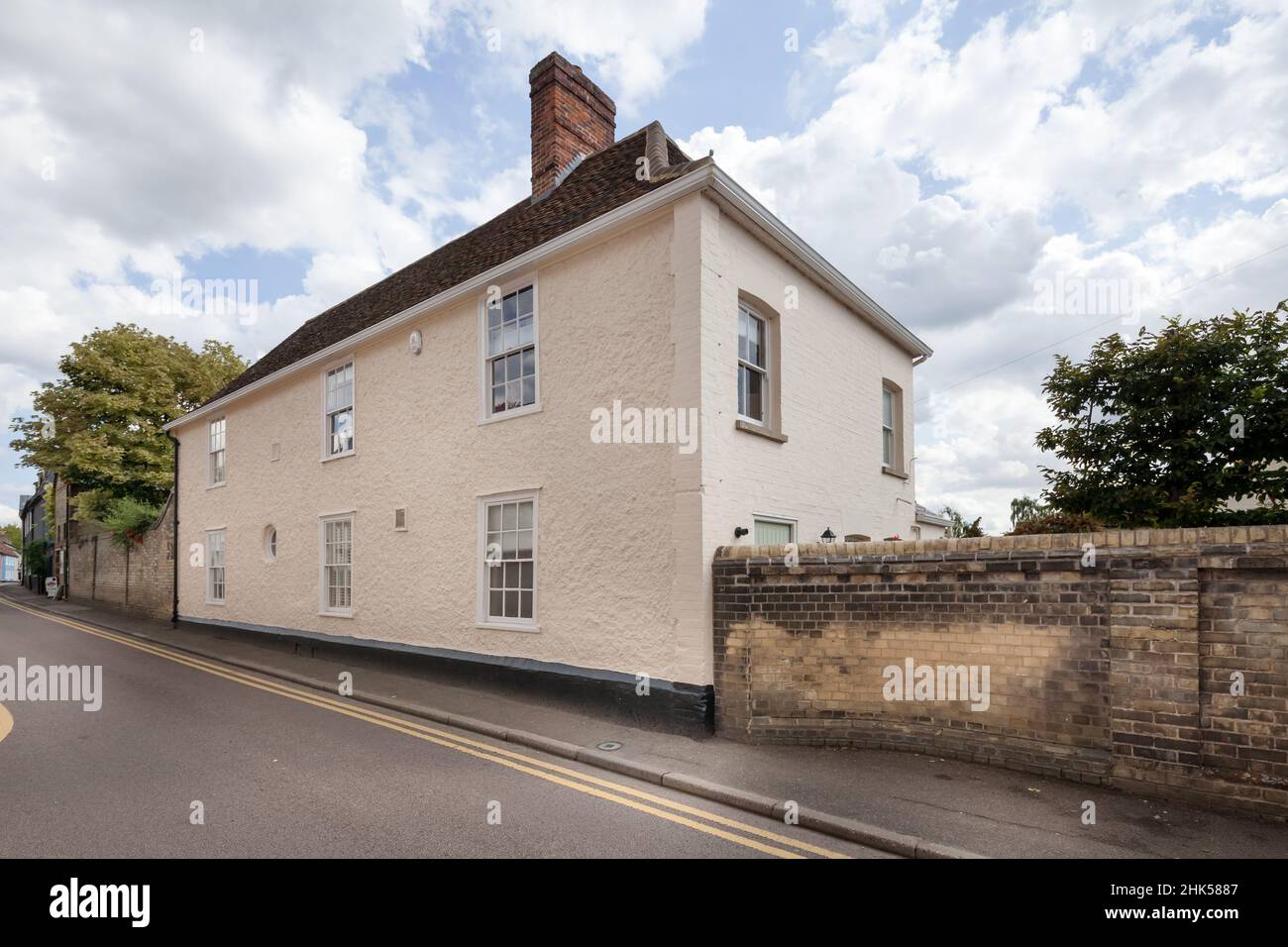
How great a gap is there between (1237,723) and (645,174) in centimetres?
832

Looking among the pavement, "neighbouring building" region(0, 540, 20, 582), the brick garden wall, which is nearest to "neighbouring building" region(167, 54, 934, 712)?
the pavement

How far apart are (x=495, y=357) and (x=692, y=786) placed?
660 cm

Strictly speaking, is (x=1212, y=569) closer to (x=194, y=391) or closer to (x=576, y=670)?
(x=576, y=670)

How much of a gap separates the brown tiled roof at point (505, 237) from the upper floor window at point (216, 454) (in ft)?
3.65

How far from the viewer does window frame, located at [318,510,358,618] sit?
39.3 ft

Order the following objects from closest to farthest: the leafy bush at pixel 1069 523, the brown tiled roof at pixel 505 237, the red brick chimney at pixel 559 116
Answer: the brown tiled roof at pixel 505 237 → the leafy bush at pixel 1069 523 → the red brick chimney at pixel 559 116

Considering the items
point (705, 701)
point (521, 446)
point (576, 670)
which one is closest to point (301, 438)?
point (521, 446)

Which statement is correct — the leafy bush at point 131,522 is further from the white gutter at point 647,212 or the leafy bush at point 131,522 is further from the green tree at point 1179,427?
the green tree at point 1179,427

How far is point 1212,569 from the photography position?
5.12 metres

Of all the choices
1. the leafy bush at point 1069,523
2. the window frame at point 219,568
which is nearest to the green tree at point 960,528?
the leafy bush at point 1069,523

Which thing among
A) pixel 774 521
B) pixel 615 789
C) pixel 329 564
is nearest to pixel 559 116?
pixel 774 521

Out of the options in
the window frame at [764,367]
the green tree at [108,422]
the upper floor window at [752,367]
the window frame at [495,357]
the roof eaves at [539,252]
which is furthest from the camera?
the green tree at [108,422]

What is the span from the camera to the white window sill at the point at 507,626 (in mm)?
8805

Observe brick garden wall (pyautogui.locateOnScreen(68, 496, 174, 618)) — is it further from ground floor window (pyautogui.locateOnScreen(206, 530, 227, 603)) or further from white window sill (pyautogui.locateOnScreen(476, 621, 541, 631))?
white window sill (pyautogui.locateOnScreen(476, 621, 541, 631))
